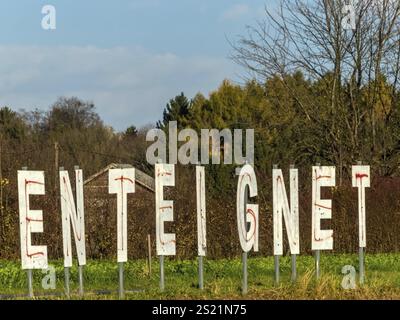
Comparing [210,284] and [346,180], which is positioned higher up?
[346,180]

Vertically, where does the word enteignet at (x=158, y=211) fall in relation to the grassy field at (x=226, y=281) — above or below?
above

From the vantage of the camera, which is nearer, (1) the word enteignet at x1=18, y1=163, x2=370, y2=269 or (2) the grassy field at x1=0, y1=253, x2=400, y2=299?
(2) the grassy field at x1=0, y1=253, x2=400, y2=299

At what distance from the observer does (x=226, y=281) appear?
14.5m

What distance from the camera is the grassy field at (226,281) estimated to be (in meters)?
12.5

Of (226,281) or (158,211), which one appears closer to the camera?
(158,211)

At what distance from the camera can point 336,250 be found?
23.0 meters

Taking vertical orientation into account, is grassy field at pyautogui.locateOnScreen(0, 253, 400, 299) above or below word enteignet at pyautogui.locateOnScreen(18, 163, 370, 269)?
below

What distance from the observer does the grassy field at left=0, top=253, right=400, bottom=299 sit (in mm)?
12508

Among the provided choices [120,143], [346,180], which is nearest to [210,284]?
[346,180]

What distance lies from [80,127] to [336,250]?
40.8 metres

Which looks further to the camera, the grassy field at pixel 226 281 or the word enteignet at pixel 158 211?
the word enteignet at pixel 158 211
